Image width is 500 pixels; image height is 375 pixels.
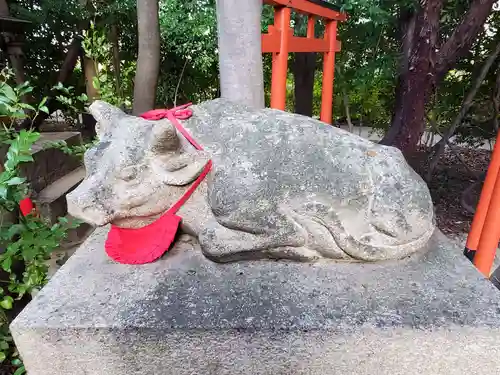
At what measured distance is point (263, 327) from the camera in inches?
40.3

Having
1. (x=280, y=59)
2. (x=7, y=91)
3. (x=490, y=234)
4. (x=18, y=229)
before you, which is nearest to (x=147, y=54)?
(x=280, y=59)

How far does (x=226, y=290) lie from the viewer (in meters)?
1.15

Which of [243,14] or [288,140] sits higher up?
[243,14]

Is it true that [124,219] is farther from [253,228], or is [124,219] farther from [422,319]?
[422,319]

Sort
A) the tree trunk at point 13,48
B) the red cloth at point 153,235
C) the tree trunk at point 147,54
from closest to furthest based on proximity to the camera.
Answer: the red cloth at point 153,235
the tree trunk at point 147,54
the tree trunk at point 13,48

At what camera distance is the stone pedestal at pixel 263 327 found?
1.02 m

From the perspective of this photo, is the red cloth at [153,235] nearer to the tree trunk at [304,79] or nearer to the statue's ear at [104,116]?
the statue's ear at [104,116]

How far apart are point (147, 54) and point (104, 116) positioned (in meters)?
1.75

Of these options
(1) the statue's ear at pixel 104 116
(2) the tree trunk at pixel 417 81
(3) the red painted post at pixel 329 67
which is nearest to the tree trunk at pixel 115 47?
(3) the red painted post at pixel 329 67

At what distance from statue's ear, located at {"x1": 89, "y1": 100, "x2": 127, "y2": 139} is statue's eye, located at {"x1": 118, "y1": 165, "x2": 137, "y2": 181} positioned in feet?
0.58

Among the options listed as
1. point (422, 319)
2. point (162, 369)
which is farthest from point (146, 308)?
point (422, 319)

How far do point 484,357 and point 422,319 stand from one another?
8.1 inches

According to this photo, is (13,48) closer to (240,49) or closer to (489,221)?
(240,49)

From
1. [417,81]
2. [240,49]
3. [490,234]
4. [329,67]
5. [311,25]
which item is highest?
[311,25]
